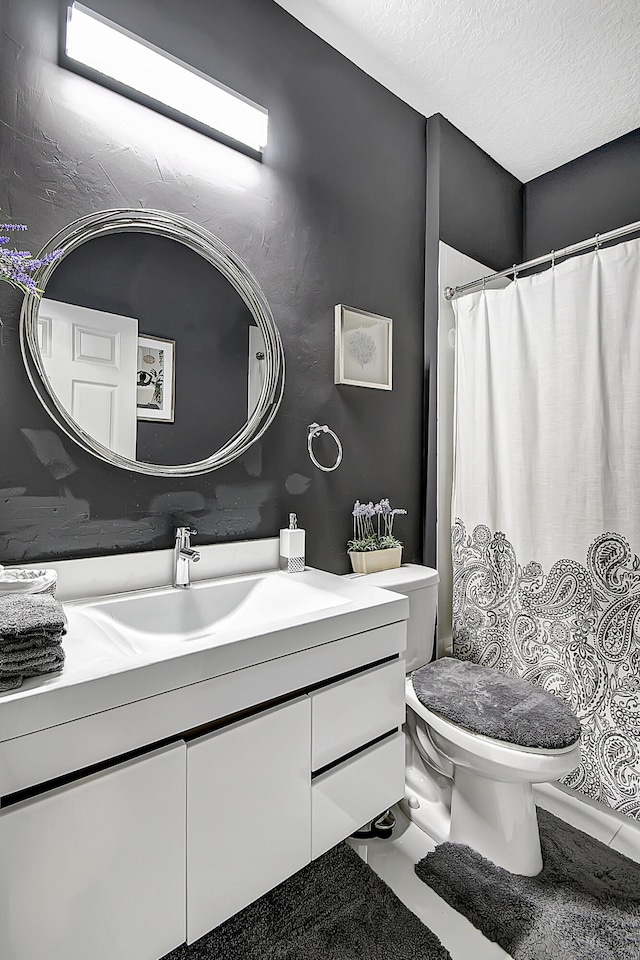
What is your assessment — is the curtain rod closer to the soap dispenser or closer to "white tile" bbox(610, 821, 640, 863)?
the soap dispenser

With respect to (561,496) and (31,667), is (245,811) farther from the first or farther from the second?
(561,496)

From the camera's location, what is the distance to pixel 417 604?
5.83 feet

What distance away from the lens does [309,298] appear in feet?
5.77

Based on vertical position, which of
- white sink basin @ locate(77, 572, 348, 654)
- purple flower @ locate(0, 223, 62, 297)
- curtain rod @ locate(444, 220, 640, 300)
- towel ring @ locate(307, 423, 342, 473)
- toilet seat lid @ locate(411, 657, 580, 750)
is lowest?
toilet seat lid @ locate(411, 657, 580, 750)

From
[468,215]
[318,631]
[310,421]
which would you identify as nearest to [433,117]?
[468,215]

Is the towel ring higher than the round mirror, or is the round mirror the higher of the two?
the round mirror

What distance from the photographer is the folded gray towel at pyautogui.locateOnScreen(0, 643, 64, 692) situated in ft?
2.47

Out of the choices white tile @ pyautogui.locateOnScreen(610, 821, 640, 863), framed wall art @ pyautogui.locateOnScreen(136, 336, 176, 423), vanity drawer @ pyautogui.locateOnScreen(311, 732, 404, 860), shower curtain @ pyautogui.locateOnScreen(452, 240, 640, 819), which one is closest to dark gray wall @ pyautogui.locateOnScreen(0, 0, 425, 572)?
framed wall art @ pyautogui.locateOnScreen(136, 336, 176, 423)

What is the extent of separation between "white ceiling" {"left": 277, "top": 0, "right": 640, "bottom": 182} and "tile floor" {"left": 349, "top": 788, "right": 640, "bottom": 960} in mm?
2603

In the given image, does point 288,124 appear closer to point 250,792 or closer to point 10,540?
point 10,540

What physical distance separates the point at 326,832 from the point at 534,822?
0.68 m

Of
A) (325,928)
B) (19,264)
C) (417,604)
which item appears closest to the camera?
(19,264)

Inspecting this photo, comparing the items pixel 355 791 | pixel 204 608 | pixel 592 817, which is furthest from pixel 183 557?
pixel 592 817

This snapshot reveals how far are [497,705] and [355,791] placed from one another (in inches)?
19.6
